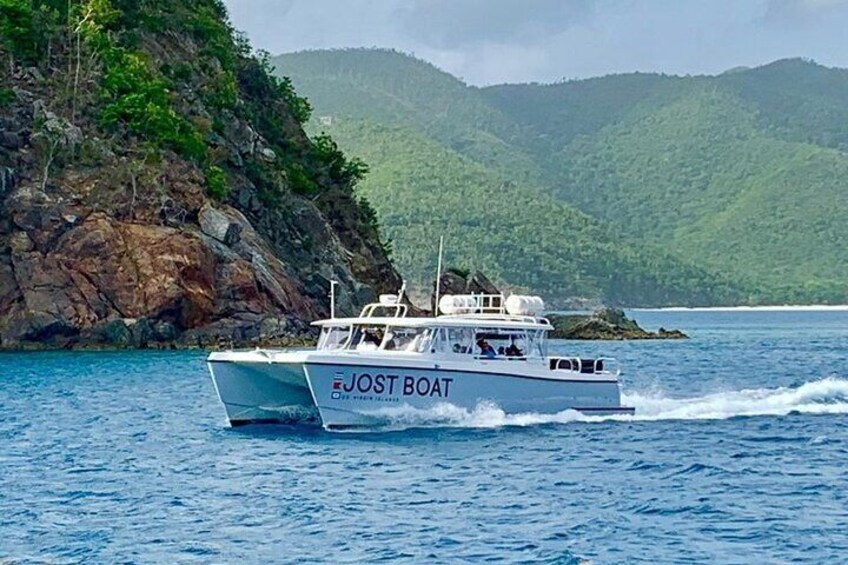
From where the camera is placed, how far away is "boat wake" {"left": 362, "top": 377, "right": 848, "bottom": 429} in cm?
3738

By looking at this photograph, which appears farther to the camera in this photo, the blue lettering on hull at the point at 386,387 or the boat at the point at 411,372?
the boat at the point at 411,372

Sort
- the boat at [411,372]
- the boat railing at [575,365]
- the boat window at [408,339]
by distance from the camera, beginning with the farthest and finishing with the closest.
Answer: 1. the boat railing at [575,365]
2. the boat window at [408,339]
3. the boat at [411,372]

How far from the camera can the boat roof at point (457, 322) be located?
3769cm

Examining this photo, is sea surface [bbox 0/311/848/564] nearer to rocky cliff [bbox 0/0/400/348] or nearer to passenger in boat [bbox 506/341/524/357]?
passenger in boat [bbox 506/341/524/357]

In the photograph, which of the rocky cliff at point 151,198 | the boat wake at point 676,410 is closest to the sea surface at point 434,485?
the boat wake at point 676,410

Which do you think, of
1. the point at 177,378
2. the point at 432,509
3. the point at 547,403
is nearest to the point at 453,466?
the point at 432,509

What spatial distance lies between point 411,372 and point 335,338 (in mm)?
3176

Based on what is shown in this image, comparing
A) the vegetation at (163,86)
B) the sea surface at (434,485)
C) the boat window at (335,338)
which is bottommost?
the sea surface at (434,485)

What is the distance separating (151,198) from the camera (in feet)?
271

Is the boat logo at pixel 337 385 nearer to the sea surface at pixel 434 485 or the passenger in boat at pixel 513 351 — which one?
the sea surface at pixel 434 485

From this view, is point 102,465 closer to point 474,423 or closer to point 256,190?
point 474,423

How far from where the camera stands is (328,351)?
37.5 metres

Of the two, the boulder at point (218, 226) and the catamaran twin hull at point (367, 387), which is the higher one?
the boulder at point (218, 226)

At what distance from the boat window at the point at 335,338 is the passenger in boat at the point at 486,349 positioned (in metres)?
3.80
